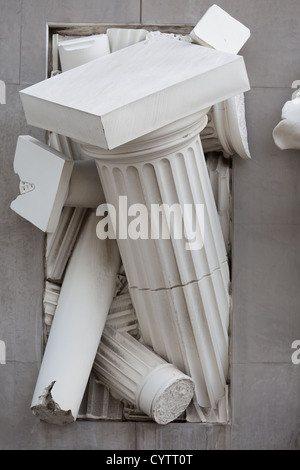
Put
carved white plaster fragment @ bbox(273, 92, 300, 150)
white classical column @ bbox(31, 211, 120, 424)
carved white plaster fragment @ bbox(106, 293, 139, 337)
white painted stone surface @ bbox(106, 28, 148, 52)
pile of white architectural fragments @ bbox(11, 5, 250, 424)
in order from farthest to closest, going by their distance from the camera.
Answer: carved white plaster fragment @ bbox(106, 293, 139, 337) < white painted stone surface @ bbox(106, 28, 148, 52) < white classical column @ bbox(31, 211, 120, 424) < carved white plaster fragment @ bbox(273, 92, 300, 150) < pile of white architectural fragments @ bbox(11, 5, 250, 424)

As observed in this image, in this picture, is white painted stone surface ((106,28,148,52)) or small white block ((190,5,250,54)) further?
white painted stone surface ((106,28,148,52))

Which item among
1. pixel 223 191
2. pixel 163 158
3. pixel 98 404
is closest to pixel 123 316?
pixel 98 404

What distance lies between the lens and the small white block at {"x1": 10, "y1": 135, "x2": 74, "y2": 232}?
4172 millimetres

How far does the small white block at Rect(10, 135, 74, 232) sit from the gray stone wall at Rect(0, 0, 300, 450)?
0.21 metres

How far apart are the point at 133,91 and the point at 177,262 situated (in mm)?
936

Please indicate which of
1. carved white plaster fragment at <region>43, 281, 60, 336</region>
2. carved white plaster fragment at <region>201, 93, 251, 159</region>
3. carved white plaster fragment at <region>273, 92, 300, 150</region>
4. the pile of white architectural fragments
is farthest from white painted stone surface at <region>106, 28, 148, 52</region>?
carved white plaster fragment at <region>43, 281, 60, 336</region>

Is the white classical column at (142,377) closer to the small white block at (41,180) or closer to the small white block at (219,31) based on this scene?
the small white block at (41,180)

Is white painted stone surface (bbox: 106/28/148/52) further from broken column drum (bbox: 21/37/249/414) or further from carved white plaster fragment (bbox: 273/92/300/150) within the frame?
carved white plaster fragment (bbox: 273/92/300/150)

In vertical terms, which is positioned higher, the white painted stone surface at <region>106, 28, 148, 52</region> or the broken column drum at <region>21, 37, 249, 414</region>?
the white painted stone surface at <region>106, 28, 148, 52</region>

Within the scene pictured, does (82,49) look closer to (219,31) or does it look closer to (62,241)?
(219,31)

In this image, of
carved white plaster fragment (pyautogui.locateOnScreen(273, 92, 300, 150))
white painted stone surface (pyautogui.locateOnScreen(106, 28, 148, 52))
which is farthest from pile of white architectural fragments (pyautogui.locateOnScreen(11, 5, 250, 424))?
carved white plaster fragment (pyautogui.locateOnScreen(273, 92, 300, 150))

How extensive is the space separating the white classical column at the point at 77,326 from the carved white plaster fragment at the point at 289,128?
1.05m

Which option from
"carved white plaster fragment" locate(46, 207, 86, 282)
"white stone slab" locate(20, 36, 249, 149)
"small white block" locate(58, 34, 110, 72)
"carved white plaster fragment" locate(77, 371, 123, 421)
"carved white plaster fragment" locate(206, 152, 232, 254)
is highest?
"small white block" locate(58, 34, 110, 72)

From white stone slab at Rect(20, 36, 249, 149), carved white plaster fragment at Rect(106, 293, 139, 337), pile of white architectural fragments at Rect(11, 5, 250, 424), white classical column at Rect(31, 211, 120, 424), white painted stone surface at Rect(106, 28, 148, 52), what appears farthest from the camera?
carved white plaster fragment at Rect(106, 293, 139, 337)
